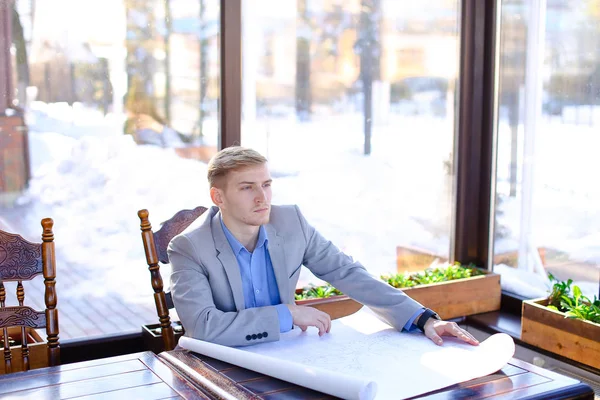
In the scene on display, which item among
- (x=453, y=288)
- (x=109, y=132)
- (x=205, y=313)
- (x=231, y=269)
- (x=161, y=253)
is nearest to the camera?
(x=205, y=313)

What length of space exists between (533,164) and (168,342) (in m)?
2.44

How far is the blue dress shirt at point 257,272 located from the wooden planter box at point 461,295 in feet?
5.48

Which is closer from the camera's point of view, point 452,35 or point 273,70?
point 273,70

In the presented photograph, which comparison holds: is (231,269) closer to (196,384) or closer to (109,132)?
(196,384)

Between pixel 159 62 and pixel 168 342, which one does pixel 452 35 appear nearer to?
pixel 159 62

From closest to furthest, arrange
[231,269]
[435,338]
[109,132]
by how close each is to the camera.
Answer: [435,338] → [231,269] → [109,132]

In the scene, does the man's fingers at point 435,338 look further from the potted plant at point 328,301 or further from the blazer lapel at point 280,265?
the potted plant at point 328,301

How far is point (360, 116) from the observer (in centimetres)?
401

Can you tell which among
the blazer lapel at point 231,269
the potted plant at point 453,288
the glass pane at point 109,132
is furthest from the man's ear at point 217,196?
the potted plant at point 453,288

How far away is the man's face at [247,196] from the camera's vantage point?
7.26 feet

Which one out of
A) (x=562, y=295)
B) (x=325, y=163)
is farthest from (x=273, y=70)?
(x=562, y=295)

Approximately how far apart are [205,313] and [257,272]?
0.29 m

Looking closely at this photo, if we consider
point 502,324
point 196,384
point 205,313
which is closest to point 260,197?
point 205,313

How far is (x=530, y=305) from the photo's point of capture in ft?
11.7
